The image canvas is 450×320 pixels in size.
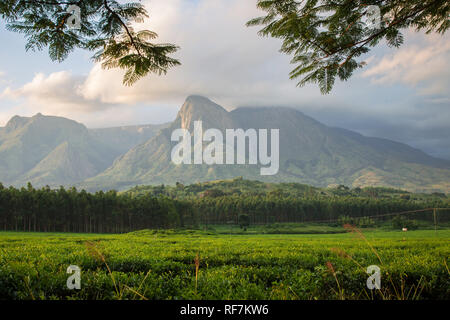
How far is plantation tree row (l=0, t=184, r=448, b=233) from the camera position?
2761 inches

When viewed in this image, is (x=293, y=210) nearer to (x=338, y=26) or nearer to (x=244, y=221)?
(x=244, y=221)

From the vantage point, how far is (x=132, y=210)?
8694 centimetres

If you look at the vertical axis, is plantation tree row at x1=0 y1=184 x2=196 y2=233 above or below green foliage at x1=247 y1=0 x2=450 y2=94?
below

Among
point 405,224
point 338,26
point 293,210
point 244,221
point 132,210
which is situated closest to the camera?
point 338,26

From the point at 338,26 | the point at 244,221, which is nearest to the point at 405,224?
the point at 244,221

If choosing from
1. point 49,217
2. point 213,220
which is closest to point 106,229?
point 49,217

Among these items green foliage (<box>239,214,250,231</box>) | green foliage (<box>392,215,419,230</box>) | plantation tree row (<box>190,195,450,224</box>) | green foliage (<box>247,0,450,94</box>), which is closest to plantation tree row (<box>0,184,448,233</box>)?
plantation tree row (<box>190,195,450,224</box>)

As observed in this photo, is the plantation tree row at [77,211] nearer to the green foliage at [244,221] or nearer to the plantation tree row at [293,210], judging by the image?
the green foliage at [244,221]

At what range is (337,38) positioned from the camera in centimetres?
471

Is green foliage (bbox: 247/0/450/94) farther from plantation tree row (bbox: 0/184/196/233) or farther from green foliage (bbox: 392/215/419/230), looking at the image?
green foliage (bbox: 392/215/419/230)

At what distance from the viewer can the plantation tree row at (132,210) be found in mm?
70125
